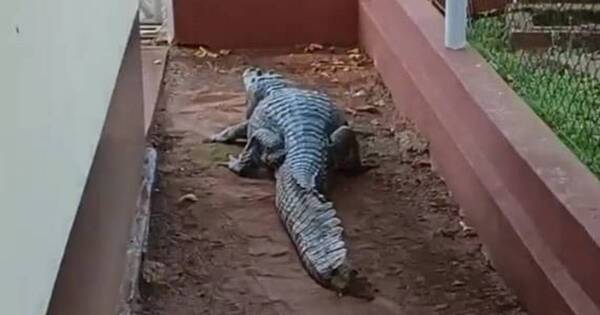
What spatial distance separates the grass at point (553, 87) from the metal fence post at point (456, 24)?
0.20ft

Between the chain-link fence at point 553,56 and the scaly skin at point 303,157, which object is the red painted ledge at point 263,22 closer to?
the scaly skin at point 303,157

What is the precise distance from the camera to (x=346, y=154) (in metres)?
3.71

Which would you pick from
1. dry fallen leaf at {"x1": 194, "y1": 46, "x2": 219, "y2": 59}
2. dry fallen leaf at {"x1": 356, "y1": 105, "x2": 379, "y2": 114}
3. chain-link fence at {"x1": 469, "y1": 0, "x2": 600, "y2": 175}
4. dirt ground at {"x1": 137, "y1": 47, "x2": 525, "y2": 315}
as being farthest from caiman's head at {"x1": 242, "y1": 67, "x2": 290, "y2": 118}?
dry fallen leaf at {"x1": 194, "y1": 46, "x2": 219, "y2": 59}

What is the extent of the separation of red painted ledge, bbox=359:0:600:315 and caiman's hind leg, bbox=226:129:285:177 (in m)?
0.50

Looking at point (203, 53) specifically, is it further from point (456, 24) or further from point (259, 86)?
point (456, 24)

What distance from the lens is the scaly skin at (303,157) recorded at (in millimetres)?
2949

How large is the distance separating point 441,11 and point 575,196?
168 cm

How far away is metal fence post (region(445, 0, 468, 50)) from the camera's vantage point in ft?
12.0

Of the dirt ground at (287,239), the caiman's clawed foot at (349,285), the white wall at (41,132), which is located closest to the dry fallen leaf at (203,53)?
the dirt ground at (287,239)

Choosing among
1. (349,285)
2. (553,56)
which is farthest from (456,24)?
(349,285)

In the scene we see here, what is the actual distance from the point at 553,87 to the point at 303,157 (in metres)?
0.80

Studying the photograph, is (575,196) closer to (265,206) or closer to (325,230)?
(325,230)

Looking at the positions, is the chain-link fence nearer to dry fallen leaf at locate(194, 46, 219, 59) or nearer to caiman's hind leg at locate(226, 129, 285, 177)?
caiman's hind leg at locate(226, 129, 285, 177)

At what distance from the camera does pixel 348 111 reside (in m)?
4.31
